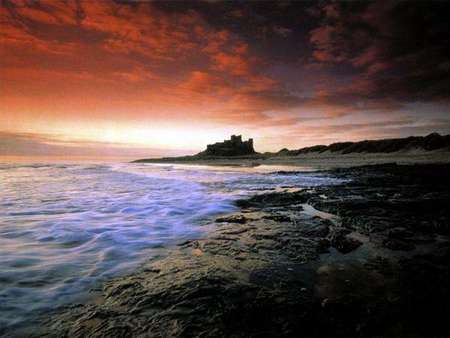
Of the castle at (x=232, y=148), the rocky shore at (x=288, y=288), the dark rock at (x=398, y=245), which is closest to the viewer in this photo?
the rocky shore at (x=288, y=288)

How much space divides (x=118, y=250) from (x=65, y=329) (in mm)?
1802

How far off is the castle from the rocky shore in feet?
166

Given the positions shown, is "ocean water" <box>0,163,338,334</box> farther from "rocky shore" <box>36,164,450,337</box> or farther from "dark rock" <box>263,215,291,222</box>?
"dark rock" <box>263,215,291,222</box>

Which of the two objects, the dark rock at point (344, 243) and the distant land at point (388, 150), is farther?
the distant land at point (388, 150)

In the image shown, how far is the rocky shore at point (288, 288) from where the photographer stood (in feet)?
5.73

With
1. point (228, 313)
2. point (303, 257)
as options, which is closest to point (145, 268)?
point (228, 313)

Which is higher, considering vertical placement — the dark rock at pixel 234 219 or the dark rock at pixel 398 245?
A: the dark rock at pixel 398 245

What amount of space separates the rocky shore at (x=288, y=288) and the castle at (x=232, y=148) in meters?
50.5

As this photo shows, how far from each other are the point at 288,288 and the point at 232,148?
52.9 m

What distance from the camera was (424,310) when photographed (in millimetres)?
1812

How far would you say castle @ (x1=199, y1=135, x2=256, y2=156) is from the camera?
54.7m

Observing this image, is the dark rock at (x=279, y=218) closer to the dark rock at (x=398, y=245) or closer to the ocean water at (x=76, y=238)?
the ocean water at (x=76, y=238)

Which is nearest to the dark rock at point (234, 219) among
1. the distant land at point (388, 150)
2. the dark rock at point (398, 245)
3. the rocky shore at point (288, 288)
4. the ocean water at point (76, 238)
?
the ocean water at point (76, 238)

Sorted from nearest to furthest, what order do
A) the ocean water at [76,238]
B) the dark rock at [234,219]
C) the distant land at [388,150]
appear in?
the ocean water at [76,238] < the dark rock at [234,219] < the distant land at [388,150]
